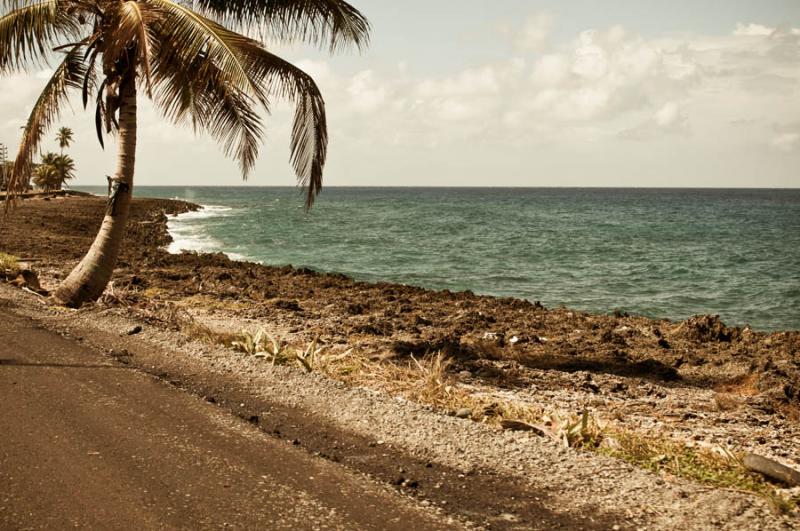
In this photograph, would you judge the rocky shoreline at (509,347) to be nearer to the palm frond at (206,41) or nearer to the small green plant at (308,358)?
the small green plant at (308,358)

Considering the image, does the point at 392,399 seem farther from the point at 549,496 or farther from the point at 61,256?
the point at 61,256

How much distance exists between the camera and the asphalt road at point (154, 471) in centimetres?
437

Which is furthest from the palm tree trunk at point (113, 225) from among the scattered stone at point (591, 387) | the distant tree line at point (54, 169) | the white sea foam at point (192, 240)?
the distant tree line at point (54, 169)

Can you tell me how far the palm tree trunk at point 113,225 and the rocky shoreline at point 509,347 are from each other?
0.40 meters

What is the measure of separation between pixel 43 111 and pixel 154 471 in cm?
740

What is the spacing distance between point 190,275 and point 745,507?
16489 millimetres

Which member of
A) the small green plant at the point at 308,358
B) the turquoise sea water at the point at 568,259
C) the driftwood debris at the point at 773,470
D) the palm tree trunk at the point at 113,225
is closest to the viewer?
the driftwood debris at the point at 773,470

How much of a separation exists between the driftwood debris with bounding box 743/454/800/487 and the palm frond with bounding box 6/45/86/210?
10.2 metres

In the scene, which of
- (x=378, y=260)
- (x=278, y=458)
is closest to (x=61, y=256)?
(x=378, y=260)

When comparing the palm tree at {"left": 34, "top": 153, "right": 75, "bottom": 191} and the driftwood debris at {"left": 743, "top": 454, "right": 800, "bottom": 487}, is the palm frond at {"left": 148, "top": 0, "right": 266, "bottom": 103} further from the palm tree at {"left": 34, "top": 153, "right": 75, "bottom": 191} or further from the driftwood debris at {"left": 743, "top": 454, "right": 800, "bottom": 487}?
the palm tree at {"left": 34, "top": 153, "right": 75, "bottom": 191}

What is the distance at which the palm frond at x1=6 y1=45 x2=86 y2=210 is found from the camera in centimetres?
1002

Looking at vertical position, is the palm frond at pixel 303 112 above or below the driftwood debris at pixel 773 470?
above

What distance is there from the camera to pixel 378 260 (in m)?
30.6

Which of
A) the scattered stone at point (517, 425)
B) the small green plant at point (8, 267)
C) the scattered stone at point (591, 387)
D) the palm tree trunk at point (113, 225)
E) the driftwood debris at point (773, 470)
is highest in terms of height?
the palm tree trunk at point (113, 225)
